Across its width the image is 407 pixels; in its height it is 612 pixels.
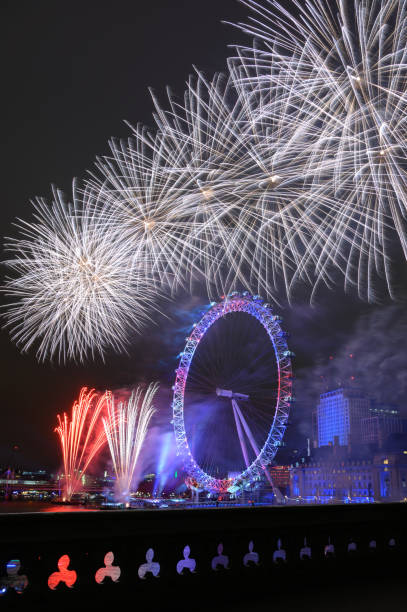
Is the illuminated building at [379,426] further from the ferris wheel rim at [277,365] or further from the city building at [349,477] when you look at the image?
the ferris wheel rim at [277,365]

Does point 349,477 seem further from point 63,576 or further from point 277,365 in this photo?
point 63,576

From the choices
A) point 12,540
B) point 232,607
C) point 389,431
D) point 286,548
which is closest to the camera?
point 12,540

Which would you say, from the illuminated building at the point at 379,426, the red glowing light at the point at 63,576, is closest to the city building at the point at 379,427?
the illuminated building at the point at 379,426

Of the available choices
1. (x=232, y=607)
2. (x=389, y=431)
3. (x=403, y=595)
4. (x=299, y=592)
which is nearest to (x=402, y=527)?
(x=403, y=595)

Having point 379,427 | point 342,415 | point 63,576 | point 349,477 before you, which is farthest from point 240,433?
point 342,415

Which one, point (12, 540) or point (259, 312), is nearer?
point (12, 540)

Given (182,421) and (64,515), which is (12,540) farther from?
(182,421)

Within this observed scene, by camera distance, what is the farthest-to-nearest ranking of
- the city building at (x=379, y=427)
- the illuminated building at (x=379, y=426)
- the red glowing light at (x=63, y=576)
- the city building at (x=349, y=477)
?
the illuminated building at (x=379, y=426) < the city building at (x=379, y=427) < the city building at (x=349, y=477) < the red glowing light at (x=63, y=576)
